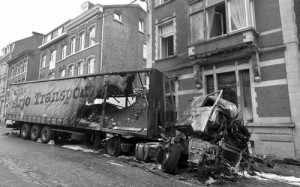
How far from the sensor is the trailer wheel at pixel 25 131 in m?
13.9

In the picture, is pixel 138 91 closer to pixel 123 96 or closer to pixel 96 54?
pixel 123 96

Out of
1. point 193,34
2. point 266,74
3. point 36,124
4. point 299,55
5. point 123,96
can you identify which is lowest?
point 36,124

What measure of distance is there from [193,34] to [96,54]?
11724 mm

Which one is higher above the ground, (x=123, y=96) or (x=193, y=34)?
(x=193, y=34)

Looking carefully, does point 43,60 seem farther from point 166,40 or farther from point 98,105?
point 98,105

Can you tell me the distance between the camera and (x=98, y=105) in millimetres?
11320

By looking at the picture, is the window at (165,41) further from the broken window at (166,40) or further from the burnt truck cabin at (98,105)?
the burnt truck cabin at (98,105)

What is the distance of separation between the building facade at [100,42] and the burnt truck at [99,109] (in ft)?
27.9

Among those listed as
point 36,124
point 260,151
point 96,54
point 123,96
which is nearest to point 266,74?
point 260,151

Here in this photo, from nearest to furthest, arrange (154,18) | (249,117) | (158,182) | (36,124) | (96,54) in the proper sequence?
(158,182) < (249,117) < (36,124) < (154,18) < (96,54)

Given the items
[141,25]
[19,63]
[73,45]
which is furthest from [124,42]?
[19,63]

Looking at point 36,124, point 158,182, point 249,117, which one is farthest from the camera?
point 36,124

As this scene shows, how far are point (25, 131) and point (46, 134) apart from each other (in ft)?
8.23

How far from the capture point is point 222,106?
6.65 metres
